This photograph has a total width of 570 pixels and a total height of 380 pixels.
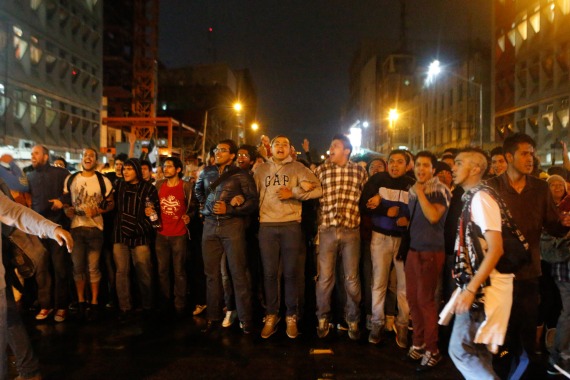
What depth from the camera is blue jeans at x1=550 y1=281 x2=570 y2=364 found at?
4.75 m

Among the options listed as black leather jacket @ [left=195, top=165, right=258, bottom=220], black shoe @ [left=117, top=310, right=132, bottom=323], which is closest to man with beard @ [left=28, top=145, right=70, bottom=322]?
black shoe @ [left=117, top=310, right=132, bottom=323]

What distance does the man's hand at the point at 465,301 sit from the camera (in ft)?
11.1

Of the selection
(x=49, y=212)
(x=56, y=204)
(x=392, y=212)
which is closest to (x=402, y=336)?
(x=392, y=212)

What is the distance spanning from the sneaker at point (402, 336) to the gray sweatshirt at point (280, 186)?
1882 mm

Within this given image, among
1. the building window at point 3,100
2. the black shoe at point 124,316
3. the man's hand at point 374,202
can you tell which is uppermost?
the building window at point 3,100

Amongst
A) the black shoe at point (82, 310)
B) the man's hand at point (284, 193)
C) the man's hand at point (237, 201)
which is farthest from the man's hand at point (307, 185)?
the black shoe at point (82, 310)

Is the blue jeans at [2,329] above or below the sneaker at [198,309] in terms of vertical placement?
above

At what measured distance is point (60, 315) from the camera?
6.42 m

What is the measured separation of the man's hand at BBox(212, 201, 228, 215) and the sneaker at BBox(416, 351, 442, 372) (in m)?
2.98

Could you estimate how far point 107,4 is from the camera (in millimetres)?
44812

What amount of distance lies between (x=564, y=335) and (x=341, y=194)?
291cm

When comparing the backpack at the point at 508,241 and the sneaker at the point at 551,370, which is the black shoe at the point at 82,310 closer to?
the backpack at the point at 508,241

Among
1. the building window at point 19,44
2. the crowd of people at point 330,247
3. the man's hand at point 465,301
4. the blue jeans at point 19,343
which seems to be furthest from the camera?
the building window at point 19,44

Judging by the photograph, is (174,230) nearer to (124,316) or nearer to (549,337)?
(124,316)
